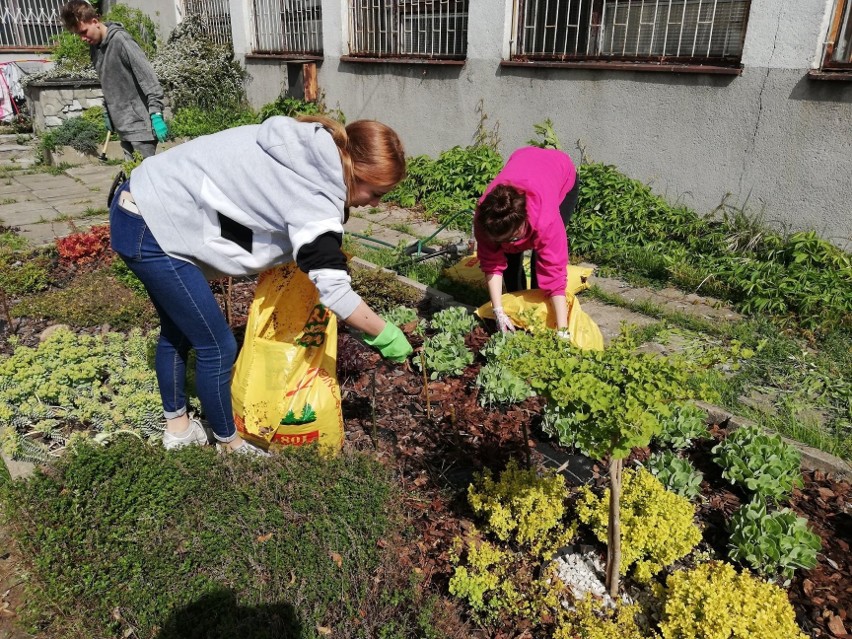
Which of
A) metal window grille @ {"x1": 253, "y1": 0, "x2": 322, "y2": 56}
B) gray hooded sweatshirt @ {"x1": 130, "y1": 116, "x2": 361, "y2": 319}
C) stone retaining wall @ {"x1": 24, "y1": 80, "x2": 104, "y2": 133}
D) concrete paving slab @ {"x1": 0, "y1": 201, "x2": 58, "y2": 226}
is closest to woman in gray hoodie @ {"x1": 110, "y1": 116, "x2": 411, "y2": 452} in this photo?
gray hooded sweatshirt @ {"x1": 130, "y1": 116, "x2": 361, "y2": 319}

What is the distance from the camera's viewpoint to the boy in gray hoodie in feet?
16.3

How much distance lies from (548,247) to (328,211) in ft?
4.71

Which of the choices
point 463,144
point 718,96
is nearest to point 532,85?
point 463,144

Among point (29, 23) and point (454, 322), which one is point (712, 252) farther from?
point (29, 23)

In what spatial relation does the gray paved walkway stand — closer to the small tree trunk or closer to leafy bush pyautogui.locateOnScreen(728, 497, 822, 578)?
leafy bush pyautogui.locateOnScreen(728, 497, 822, 578)

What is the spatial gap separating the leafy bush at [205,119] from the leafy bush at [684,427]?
31.2 feet

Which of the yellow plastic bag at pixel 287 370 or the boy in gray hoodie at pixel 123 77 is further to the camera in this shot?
the boy in gray hoodie at pixel 123 77

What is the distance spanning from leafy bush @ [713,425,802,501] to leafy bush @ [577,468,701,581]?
41 centimetres

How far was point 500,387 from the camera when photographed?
305cm

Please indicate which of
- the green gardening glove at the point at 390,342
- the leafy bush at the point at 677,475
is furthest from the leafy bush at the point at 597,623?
the green gardening glove at the point at 390,342

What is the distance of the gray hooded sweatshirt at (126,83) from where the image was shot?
5.18 metres

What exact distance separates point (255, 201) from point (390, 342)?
67cm

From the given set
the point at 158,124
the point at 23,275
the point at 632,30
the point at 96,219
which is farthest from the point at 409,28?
the point at 23,275

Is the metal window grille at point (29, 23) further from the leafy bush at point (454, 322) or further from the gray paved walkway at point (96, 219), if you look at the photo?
the leafy bush at point (454, 322)
